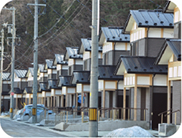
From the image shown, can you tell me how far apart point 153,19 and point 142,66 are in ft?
13.4

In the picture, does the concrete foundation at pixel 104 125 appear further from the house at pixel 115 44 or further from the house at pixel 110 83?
the house at pixel 115 44

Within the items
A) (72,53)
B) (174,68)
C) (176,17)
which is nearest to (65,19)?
(72,53)

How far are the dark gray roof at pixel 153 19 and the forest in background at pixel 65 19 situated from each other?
19844mm

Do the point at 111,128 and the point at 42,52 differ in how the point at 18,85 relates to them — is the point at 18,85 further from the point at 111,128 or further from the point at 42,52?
the point at 111,128

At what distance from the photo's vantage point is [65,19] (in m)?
77.4

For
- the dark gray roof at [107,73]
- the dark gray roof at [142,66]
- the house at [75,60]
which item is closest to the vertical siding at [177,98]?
the dark gray roof at [142,66]

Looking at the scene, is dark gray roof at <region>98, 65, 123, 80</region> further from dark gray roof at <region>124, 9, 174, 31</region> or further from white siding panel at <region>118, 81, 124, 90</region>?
dark gray roof at <region>124, 9, 174, 31</region>

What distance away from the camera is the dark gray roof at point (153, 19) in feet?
90.1

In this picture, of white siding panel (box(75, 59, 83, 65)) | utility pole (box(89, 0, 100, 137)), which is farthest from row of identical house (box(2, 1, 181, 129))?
white siding panel (box(75, 59, 83, 65))

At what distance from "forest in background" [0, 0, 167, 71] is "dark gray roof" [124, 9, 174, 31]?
65.1 feet

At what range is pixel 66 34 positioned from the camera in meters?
79.4

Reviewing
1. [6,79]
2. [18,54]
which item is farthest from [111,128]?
[18,54]

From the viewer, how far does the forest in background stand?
6291 centimetres

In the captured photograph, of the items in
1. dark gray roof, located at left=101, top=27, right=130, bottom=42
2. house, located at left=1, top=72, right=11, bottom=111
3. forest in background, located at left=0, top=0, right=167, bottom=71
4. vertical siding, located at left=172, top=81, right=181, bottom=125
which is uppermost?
forest in background, located at left=0, top=0, right=167, bottom=71
